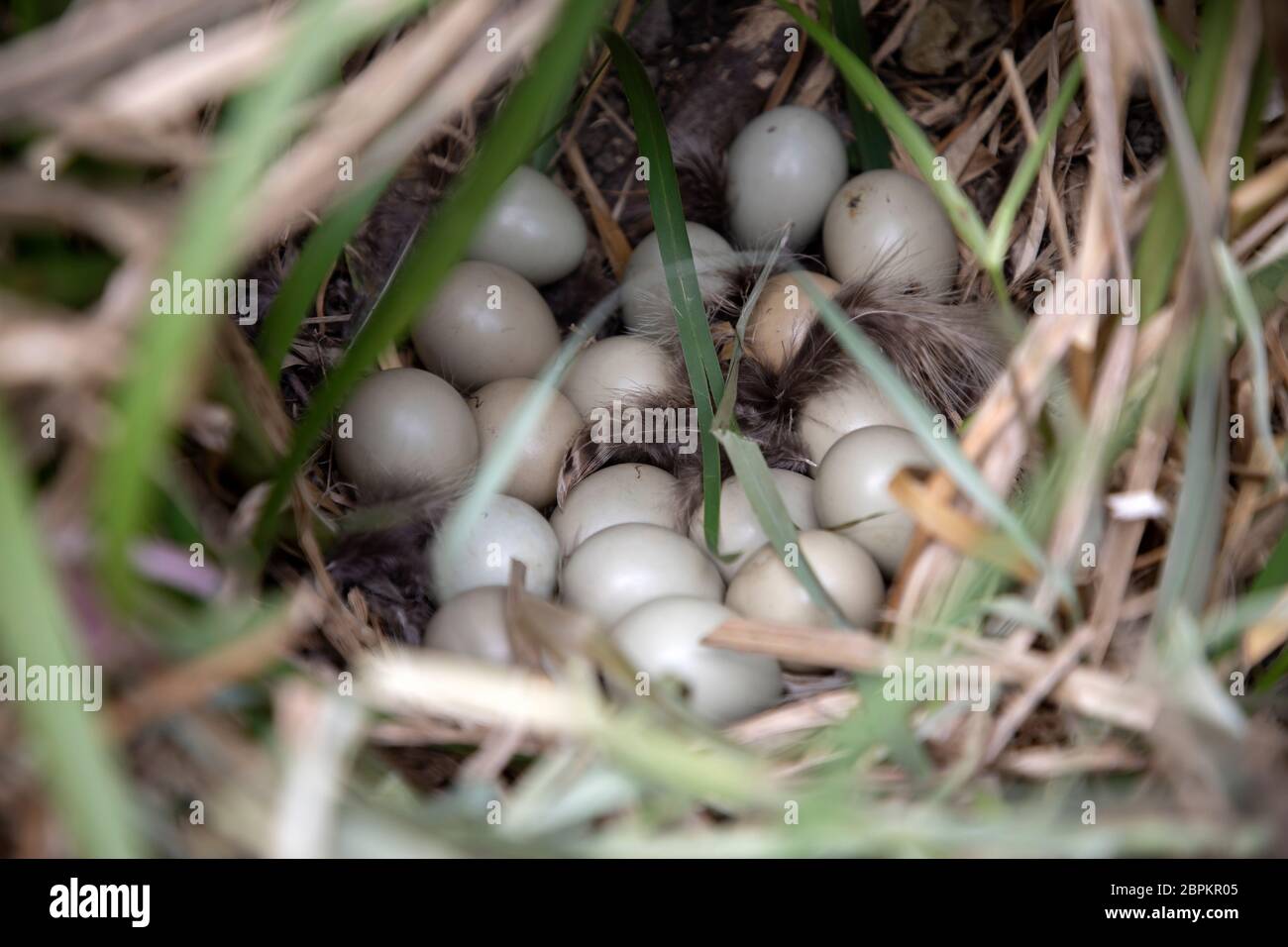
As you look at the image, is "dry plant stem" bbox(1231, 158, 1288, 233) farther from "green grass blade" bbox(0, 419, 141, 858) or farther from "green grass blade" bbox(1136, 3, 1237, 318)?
"green grass blade" bbox(0, 419, 141, 858)

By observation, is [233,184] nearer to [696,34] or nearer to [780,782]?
[780,782]

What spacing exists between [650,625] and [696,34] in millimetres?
860

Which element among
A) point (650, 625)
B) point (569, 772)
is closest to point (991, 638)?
point (650, 625)

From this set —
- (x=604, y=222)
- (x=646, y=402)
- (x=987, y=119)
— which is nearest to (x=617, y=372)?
(x=646, y=402)

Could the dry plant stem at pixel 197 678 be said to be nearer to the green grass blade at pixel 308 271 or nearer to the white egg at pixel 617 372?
the green grass blade at pixel 308 271

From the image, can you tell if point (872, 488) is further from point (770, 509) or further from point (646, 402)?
point (646, 402)

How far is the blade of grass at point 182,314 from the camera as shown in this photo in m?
0.52

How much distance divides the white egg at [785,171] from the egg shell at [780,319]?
64 millimetres

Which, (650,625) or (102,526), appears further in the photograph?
(650,625)

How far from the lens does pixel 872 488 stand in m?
0.98

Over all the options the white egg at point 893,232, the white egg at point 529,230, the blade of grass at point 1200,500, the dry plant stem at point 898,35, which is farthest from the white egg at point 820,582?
the dry plant stem at point 898,35

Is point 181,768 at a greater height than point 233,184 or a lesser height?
lesser
